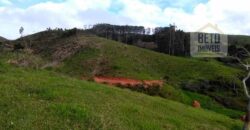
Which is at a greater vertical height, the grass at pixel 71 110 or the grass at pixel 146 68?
the grass at pixel 71 110

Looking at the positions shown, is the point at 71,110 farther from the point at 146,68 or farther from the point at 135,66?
the point at 146,68

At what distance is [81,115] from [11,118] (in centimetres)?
252

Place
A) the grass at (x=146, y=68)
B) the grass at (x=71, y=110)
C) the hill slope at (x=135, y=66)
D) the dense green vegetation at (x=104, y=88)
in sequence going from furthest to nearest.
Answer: the hill slope at (x=135, y=66) → the grass at (x=146, y=68) → the dense green vegetation at (x=104, y=88) → the grass at (x=71, y=110)

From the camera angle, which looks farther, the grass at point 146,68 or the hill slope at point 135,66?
the hill slope at point 135,66

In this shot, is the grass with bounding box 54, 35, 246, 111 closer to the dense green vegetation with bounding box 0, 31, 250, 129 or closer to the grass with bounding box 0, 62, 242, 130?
the dense green vegetation with bounding box 0, 31, 250, 129

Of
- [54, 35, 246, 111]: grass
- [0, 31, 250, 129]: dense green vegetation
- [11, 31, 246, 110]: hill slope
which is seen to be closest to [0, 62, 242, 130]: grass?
[0, 31, 250, 129]: dense green vegetation

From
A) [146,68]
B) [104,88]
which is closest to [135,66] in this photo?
[146,68]

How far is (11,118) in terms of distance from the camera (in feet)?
50.7

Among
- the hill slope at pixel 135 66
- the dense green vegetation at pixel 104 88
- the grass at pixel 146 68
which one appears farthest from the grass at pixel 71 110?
the grass at pixel 146 68

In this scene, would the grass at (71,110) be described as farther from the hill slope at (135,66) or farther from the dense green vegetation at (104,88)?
Answer: the hill slope at (135,66)

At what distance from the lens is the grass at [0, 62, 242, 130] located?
622 inches

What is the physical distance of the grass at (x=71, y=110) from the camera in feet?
51.8

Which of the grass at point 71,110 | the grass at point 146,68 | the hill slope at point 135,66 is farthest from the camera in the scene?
the hill slope at point 135,66

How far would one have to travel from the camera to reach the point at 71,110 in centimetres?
1684
